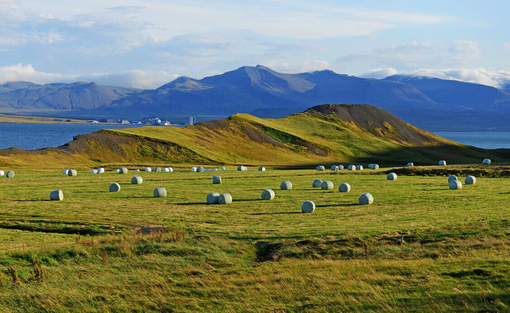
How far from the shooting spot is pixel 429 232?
34031 millimetres

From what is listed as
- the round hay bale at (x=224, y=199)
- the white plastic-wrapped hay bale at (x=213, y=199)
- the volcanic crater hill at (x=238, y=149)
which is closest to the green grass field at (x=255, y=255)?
the round hay bale at (x=224, y=199)

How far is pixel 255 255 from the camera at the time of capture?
29672mm

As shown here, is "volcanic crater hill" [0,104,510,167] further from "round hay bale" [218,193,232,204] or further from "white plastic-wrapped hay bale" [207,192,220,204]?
"round hay bale" [218,193,232,204]

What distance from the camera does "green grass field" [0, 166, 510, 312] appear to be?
20.1 metres

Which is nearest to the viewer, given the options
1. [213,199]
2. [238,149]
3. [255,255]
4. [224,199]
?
[255,255]

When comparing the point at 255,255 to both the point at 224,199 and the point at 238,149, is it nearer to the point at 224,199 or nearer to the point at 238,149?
the point at 224,199

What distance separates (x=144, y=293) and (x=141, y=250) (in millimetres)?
8387

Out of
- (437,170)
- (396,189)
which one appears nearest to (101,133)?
(437,170)

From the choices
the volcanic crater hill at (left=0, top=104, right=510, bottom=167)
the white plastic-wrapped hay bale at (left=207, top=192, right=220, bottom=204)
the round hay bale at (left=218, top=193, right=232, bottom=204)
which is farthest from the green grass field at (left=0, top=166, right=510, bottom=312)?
the volcanic crater hill at (left=0, top=104, right=510, bottom=167)

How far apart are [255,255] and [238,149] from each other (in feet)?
432

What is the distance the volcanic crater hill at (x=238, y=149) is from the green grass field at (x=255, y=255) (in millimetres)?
77890

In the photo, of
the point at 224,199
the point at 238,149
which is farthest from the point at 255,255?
the point at 238,149

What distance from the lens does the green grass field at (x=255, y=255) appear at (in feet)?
65.9

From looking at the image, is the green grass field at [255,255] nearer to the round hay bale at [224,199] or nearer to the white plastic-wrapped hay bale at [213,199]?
the round hay bale at [224,199]
